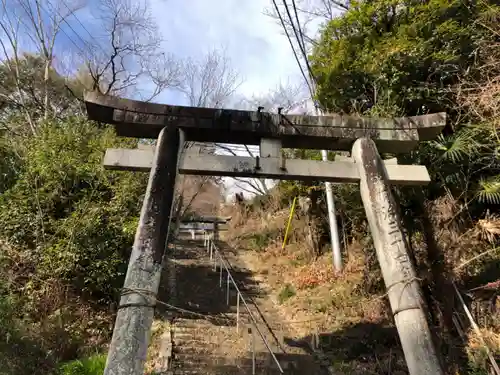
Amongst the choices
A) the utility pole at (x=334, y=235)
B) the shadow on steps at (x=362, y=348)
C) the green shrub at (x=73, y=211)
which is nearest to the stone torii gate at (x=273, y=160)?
the shadow on steps at (x=362, y=348)

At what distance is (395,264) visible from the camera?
4336 mm

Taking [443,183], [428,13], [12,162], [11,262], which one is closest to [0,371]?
[11,262]

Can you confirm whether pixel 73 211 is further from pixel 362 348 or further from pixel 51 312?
pixel 362 348

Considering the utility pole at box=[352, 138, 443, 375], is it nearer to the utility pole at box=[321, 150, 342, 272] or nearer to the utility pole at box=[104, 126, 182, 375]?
the utility pole at box=[104, 126, 182, 375]

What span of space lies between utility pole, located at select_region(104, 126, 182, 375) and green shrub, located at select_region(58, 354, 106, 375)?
3137mm

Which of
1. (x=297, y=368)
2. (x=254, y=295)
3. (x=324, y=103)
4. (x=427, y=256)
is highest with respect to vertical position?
(x=324, y=103)

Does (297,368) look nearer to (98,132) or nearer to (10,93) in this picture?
(98,132)

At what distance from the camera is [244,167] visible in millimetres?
5125

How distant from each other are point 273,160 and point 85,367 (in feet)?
15.1

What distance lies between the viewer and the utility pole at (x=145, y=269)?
3561mm

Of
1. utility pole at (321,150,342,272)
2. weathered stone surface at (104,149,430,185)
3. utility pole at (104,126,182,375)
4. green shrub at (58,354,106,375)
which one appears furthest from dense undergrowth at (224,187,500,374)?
green shrub at (58,354,106,375)

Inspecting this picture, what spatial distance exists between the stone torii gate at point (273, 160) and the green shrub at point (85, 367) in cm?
334

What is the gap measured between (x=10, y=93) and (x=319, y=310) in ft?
44.8

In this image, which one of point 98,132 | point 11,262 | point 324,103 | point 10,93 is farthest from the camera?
point 10,93
